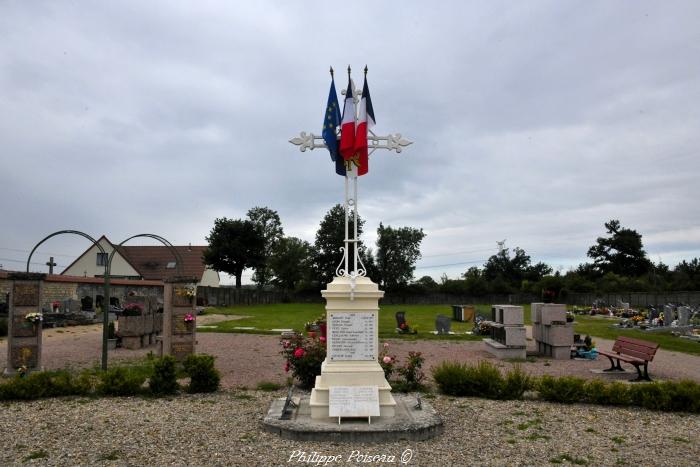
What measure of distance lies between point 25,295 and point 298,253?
2350 inches

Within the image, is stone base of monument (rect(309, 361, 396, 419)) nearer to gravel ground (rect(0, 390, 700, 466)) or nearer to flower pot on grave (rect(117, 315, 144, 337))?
gravel ground (rect(0, 390, 700, 466))

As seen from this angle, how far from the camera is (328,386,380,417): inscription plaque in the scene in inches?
251

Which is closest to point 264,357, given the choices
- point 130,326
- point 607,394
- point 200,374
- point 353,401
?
point 130,326

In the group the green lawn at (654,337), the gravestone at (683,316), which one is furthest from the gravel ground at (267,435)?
the gravestone at (683,316)

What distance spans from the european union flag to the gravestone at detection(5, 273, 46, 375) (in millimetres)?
7341

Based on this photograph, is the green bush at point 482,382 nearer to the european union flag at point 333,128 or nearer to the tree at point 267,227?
the european union flag at point 333,128

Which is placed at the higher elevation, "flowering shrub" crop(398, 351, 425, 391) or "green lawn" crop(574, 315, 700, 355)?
"flowering shrub" crop(398, 351, 425, 391)

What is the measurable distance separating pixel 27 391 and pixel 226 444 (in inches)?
155

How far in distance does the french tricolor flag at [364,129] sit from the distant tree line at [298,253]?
34.9 metres

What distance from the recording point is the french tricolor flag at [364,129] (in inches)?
283

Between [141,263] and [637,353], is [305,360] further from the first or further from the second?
[141,263]

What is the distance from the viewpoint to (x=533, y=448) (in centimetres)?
581

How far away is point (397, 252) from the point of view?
66000 mm

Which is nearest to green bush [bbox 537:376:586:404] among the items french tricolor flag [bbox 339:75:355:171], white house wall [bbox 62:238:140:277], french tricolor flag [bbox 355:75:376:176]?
french tricolor flag [bbox 355:75:376:176]
